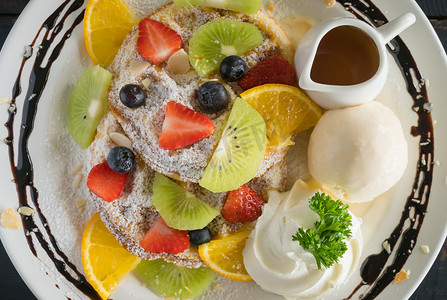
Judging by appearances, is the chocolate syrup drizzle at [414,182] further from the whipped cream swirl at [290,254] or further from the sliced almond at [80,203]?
the sliced almond at [80,203]

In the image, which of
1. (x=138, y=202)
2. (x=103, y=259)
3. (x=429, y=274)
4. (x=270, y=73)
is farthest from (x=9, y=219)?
(x=429, y=274)

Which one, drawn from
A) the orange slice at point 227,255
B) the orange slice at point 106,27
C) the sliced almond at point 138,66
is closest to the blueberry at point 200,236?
the orange slice at point 227,255

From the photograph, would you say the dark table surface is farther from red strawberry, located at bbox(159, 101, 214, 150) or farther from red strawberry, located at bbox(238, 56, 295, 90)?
red strawberry, located at bbox(159, 101, 214, 150)

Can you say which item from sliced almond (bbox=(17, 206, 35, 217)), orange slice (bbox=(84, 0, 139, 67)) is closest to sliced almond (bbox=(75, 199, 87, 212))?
sliced almond (bbox=(17, 206, 35, 217))

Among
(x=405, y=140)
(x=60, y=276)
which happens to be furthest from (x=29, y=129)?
(x=405, y=140)

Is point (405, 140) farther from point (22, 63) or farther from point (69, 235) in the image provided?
point (22, 63)

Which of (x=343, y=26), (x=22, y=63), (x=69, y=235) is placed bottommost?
(x=69, y=235)
